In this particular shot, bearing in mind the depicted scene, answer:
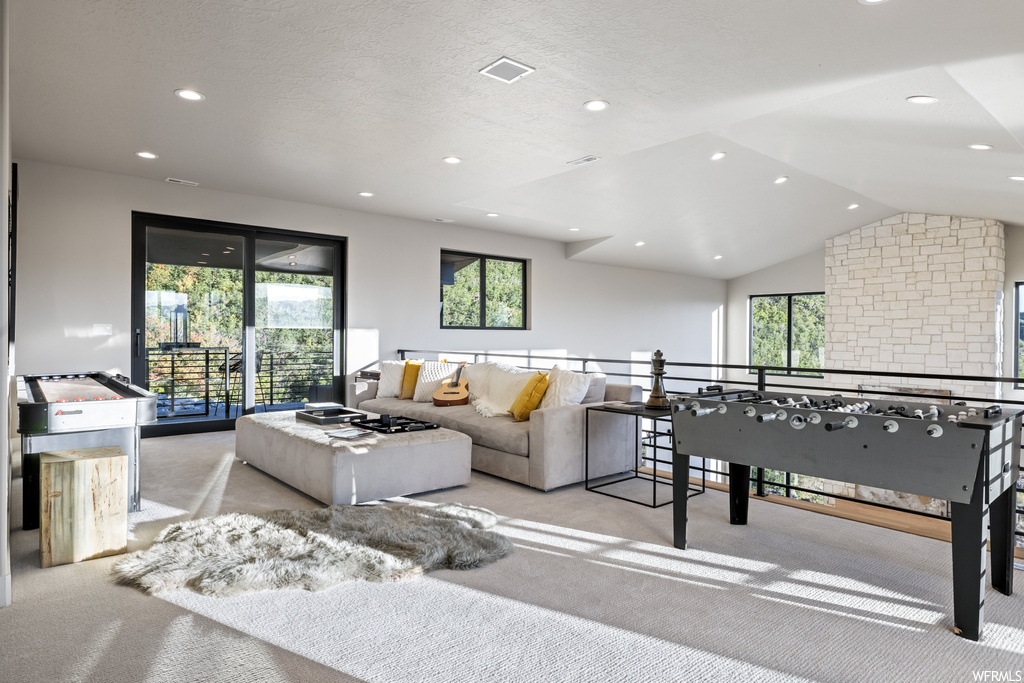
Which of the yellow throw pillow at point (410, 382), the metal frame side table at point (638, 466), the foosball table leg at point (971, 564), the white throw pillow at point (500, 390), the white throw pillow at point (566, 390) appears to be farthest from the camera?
the yellow throw pillow at point (410, 382)

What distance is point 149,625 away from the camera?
6.91 ft

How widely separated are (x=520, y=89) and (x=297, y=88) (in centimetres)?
130

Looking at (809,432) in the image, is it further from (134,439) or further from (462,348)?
(462,348)

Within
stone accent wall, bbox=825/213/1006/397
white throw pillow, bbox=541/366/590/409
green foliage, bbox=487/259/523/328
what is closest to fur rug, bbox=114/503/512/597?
white throw pillow, bbox=541/366/590/409

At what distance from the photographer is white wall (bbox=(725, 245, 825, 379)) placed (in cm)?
1006

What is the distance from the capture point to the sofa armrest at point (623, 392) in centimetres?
441

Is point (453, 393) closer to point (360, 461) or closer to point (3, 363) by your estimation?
point (360, 461)

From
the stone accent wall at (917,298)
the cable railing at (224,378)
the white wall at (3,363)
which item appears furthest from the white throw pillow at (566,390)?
the stone accent wall at (917,298)

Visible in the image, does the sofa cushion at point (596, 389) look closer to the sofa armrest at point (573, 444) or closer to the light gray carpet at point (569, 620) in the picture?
the sofa armrest at point (573, 444)

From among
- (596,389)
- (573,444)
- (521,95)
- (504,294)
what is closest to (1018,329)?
(596,389)

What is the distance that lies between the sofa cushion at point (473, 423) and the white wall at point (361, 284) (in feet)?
5.80

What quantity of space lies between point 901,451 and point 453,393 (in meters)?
3.51

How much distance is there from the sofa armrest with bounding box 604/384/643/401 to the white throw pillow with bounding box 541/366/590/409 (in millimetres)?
292

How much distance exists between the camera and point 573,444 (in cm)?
400
